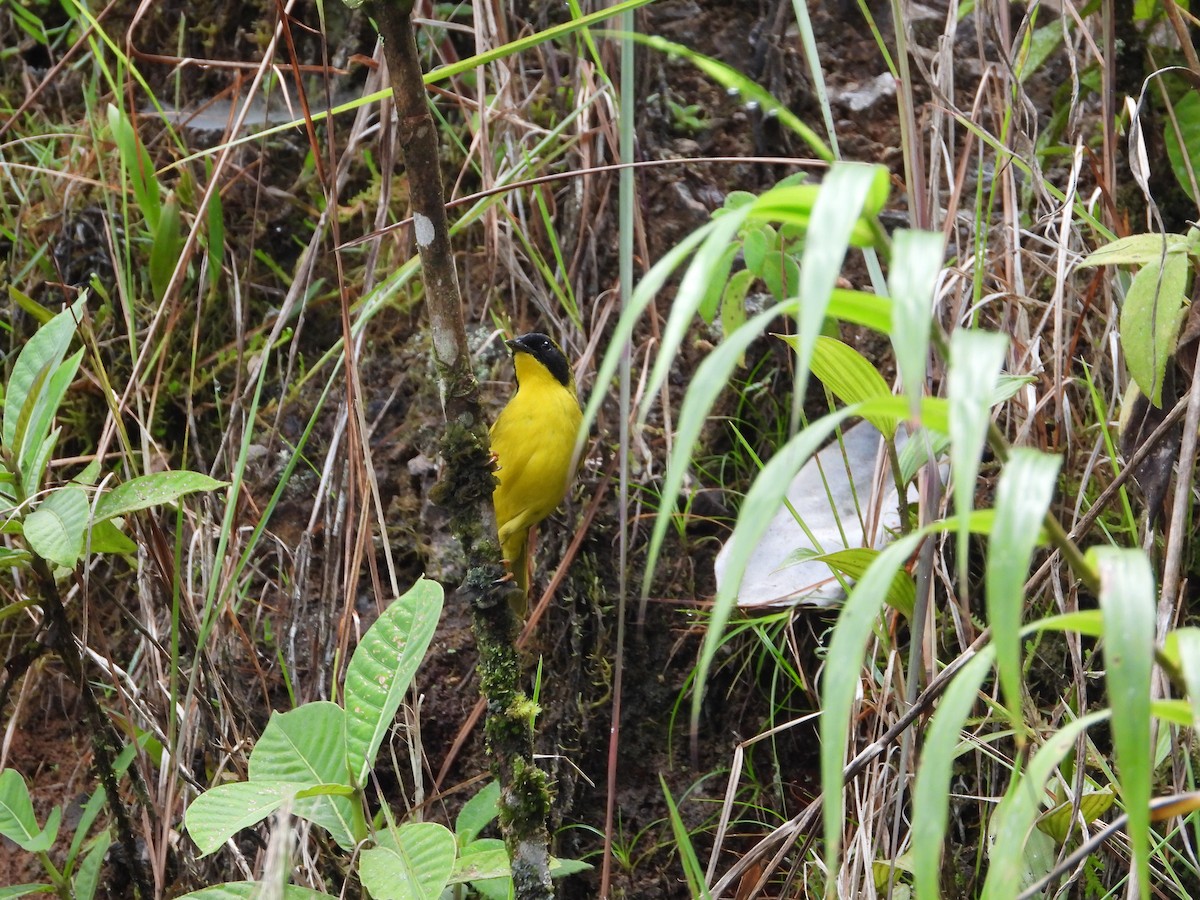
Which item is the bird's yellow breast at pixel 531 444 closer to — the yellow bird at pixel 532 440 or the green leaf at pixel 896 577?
the yellow bird at pixel 532 440

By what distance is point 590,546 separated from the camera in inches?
136

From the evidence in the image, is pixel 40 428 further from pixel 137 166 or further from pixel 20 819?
pixel 137 166

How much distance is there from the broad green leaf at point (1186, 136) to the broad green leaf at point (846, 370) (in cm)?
167

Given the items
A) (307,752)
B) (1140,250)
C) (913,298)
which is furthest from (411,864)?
(1140,250)

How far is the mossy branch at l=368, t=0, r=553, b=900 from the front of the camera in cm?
Result: 201

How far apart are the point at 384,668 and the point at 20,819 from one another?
1.01 metres

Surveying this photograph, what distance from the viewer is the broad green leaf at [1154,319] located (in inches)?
74.8

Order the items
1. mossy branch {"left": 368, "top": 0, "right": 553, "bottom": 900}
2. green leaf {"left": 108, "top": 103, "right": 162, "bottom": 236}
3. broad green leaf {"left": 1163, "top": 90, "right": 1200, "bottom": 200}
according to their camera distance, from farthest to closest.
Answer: green leaf {"left": 108, "top": 103, "right": 162, "bottom": 236}, broad green leaf {"left": 1163, "top": 90, "right": 1200, "bottom": 200}, mossy branch {"left": 368, "top": 0, "right": 553, "bottom": 900}

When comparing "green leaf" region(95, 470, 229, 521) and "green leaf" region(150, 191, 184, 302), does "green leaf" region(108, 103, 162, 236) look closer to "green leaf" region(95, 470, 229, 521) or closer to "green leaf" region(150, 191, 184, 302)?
"green leaf" region(150, 191, 184, 302)

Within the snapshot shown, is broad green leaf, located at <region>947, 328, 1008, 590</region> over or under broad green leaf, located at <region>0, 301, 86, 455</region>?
over

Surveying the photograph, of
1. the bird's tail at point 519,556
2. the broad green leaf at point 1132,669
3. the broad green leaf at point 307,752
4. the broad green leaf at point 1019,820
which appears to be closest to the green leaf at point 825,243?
the broad green leaf at point 1132,669

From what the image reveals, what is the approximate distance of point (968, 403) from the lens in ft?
2.64

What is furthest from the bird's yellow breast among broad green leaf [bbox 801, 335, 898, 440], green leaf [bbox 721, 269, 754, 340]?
broad green leaf [bbox 801, 335, 898, 440]

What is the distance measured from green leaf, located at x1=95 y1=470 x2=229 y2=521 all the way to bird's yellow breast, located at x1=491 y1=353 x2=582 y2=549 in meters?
1.32
